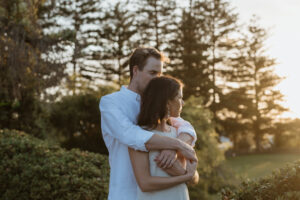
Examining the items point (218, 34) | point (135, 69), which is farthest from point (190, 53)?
point (135, 69)

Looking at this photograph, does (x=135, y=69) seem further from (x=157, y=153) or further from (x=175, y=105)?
(x=157, y=153)

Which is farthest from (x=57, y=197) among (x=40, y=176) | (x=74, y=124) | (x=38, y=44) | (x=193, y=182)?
(x=38, y=44)

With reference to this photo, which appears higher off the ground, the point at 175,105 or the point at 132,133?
the point at 175,105

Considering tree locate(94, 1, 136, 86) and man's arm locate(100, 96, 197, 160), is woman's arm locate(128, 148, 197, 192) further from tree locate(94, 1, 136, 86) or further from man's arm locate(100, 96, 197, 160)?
tree locate(94, 1, 136, 86)

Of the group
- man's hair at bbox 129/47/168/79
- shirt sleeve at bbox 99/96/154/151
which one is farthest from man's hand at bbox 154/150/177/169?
man's hair at bbox 129/47/168/79

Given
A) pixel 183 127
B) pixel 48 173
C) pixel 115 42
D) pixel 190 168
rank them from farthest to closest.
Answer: pixel 115 42 < pixel 48 173 < pixel 183 127 < pixel 190 168

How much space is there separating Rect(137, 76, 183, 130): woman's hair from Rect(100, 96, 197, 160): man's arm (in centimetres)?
9

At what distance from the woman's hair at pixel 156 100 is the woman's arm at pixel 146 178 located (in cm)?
20

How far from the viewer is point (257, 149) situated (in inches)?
1233

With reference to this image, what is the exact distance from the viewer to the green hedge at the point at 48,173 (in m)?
5.03

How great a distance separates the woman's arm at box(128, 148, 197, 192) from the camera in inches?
80.5

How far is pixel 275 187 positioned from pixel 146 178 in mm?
1480

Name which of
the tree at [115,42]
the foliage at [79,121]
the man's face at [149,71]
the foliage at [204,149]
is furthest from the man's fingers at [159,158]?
the tree at [115,42]

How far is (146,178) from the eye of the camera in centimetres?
204
